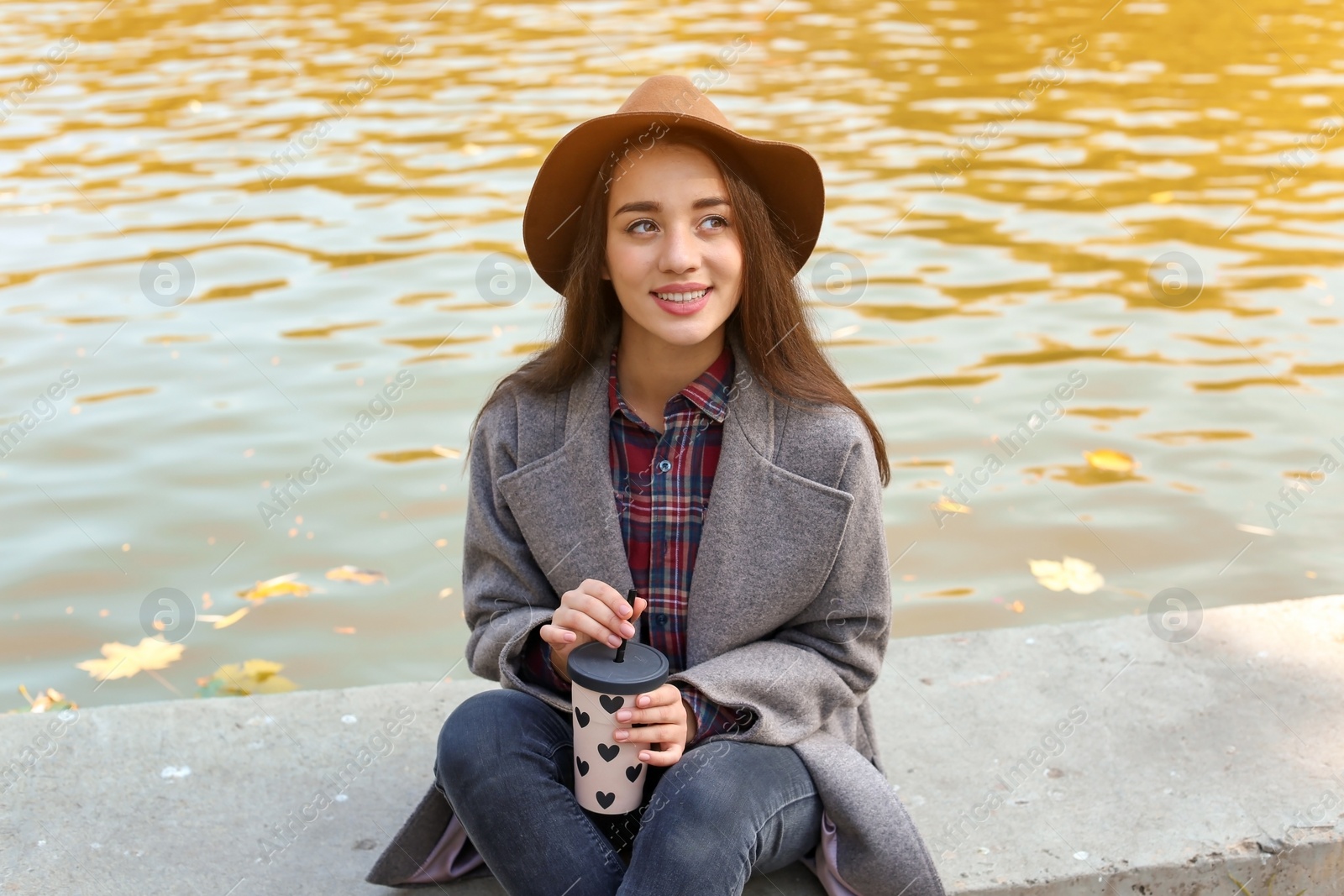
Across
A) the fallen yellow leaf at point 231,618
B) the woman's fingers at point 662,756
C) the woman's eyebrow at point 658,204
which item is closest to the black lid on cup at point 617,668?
the woman's fingers at point 662,756

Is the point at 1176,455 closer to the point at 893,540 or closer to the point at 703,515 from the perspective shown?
the point at 893,540

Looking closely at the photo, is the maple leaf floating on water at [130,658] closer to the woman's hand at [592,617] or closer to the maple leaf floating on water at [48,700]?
the maple leaf floating on water at [48,700]

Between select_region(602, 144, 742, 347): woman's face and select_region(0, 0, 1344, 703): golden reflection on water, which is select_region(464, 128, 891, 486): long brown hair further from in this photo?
select_region(0, 0, 1344, 703): golden reflection on water

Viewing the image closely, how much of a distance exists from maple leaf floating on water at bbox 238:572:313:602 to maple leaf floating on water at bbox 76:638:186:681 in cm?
26

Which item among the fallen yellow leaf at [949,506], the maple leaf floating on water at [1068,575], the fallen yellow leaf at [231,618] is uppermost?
the fallen yellow leaf at [231,618]

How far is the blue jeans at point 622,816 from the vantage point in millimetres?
1854

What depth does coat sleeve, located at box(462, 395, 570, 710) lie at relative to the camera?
2.18 m

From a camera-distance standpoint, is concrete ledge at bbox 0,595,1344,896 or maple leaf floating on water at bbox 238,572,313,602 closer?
concrete ledge at bbox 0,595,1344,896

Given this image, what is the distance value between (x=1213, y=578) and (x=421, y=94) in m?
6.31

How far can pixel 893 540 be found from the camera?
3.89 metres

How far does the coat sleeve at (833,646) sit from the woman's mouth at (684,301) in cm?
32

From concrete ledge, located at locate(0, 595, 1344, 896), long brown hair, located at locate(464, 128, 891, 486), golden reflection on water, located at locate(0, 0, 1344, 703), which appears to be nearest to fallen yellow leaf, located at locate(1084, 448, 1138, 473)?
golden reflection on water, located at locate(0, 0, 1344, 703)

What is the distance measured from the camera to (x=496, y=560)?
2.24 meters

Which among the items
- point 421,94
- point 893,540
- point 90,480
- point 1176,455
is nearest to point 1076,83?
point 421,94
